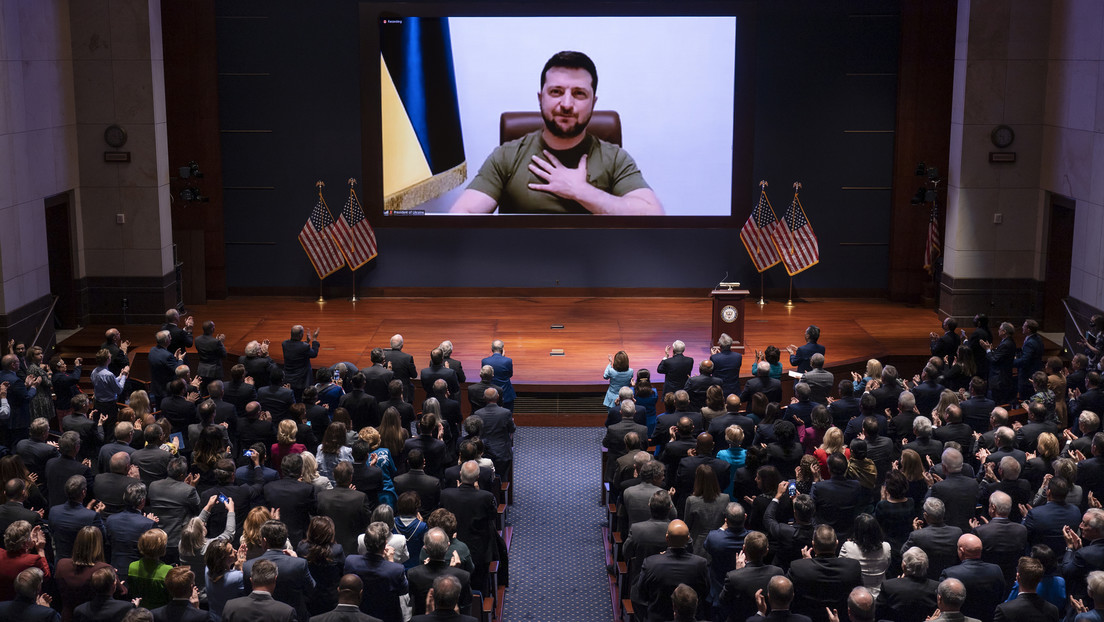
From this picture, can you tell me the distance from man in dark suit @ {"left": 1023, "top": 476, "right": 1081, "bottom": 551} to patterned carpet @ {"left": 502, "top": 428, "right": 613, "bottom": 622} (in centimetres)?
288

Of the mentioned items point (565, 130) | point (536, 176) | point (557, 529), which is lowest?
point (557, 529)

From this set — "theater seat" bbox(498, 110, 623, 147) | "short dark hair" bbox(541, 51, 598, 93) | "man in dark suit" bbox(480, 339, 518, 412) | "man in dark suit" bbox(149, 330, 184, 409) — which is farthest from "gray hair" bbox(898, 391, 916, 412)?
"short dark hair" bbox(541, 51, 598, 93)

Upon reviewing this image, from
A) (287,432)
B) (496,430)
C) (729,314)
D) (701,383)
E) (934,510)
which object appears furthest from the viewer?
(729,314)

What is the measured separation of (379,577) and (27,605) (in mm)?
1754

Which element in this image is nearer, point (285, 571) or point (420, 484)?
point (285, 571)

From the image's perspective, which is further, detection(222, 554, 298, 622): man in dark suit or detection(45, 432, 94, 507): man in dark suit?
detection(45, 432, 94, 507): man in dark suit

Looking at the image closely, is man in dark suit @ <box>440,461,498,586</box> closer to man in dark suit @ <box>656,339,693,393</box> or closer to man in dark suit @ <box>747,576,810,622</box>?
man in dark suit @ <box>747,576,810,622</box>

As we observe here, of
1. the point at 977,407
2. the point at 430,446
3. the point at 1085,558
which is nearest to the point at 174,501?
the point at 430,446

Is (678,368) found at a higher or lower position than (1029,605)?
higher

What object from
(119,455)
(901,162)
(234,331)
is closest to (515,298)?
(234,331)

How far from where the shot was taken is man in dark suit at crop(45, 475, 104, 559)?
7.04 meters

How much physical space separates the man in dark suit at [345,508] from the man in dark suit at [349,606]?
1.44 metres

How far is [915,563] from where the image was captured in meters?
6.25

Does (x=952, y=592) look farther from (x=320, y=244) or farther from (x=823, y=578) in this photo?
(x=320, y=244)
